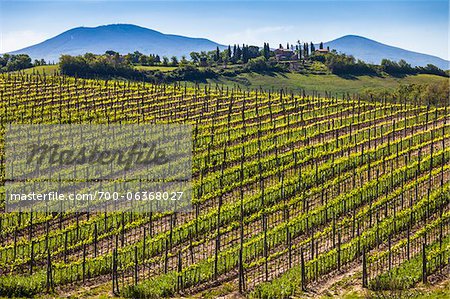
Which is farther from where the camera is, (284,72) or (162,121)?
(284,72)

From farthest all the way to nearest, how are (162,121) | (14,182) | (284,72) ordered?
(284,72) < (162,121) < (14,182)

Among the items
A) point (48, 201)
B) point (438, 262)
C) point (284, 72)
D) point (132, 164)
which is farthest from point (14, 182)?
point (284, 72)

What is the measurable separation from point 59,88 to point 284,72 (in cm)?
6849

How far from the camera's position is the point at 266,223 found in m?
25.4

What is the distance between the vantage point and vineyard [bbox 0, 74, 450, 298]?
1995cm

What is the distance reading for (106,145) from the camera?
38.6 metres

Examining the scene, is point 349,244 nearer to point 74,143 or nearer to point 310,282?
point 310,282

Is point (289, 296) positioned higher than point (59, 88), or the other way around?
point (59, 88)

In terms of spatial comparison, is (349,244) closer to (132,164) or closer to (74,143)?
(132,164)

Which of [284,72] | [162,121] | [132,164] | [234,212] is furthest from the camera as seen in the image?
[284,72]

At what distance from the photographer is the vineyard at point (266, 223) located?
1995cm

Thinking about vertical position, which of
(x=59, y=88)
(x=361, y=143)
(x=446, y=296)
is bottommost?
(x=446, y=296)

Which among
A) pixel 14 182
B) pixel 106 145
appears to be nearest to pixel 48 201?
pixel 14 182

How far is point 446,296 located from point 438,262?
2545 mm
